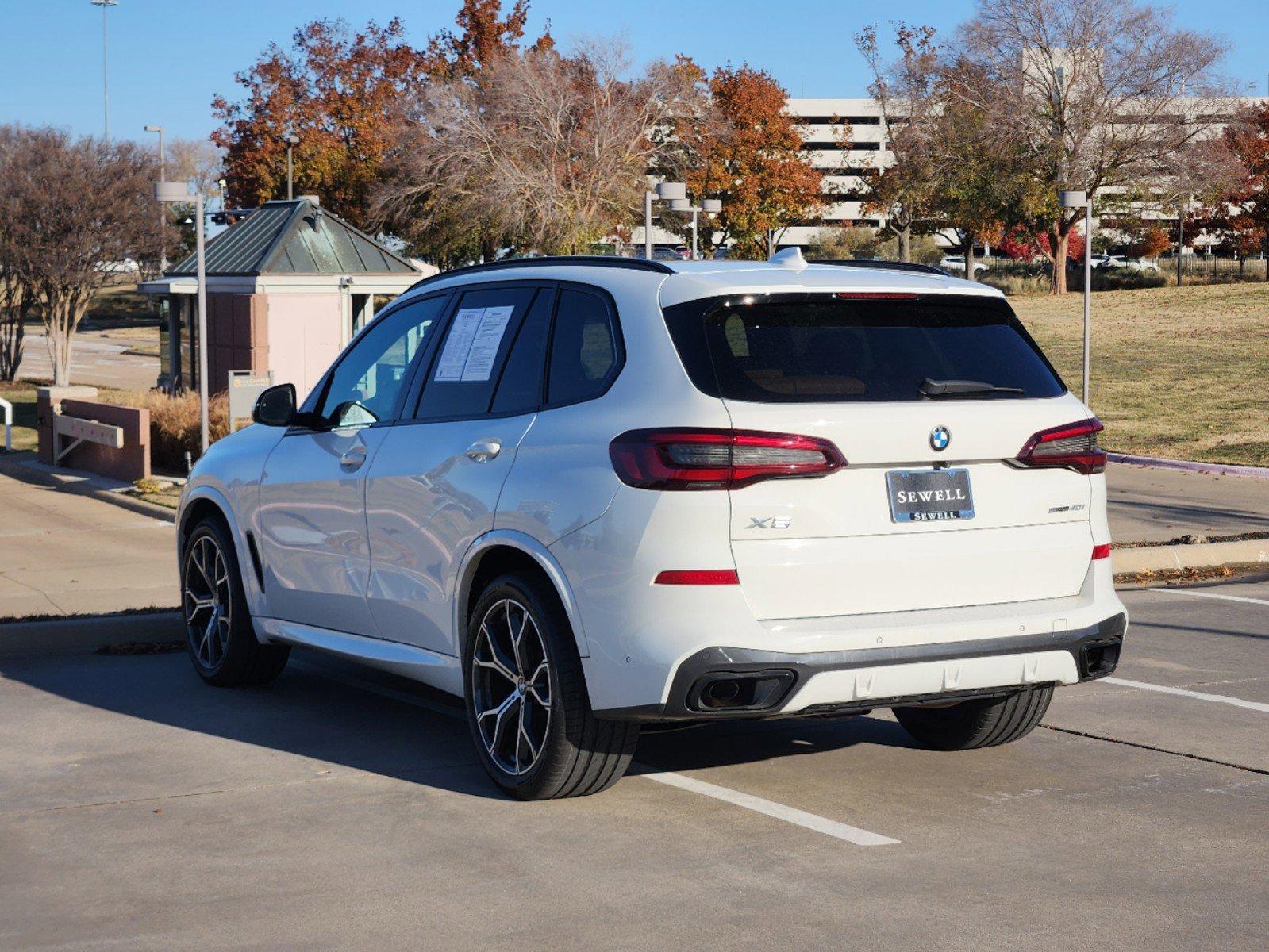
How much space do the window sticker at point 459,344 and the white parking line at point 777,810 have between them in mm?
1714

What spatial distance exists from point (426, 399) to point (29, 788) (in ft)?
6.76

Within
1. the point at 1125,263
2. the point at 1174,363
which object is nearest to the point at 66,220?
the point at 1174,363

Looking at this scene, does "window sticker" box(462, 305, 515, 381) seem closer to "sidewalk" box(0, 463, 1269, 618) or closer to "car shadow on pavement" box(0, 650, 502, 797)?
"car shadow on pavement" box(0, 650, 502, 797)

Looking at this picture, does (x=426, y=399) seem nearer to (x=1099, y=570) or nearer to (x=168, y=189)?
(x=1099, y=570)

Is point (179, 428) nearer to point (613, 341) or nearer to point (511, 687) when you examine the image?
point (511, 687)

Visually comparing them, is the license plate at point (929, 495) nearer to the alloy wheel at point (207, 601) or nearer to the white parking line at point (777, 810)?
the white parking line at point (777, 810)

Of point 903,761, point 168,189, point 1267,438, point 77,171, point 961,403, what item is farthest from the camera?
point 77,171

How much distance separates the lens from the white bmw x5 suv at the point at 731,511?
5.22 meters

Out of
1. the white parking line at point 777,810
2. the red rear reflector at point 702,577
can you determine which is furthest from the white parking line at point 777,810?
the red rear reflector at point 702,577

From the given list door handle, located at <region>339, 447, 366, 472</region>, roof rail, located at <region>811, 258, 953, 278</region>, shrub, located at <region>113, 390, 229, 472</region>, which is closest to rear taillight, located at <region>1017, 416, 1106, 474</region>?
roof rail, located at <region>811, 258, 953, 278</region>

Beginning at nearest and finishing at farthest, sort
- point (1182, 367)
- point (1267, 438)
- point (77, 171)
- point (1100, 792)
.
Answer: point (1100, 792)
point (1267, 438)
point (1182, 367)
point (77, 171)

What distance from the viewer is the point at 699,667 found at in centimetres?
517

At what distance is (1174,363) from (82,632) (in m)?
28.3

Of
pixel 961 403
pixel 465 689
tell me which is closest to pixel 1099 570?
pixel 961 403
